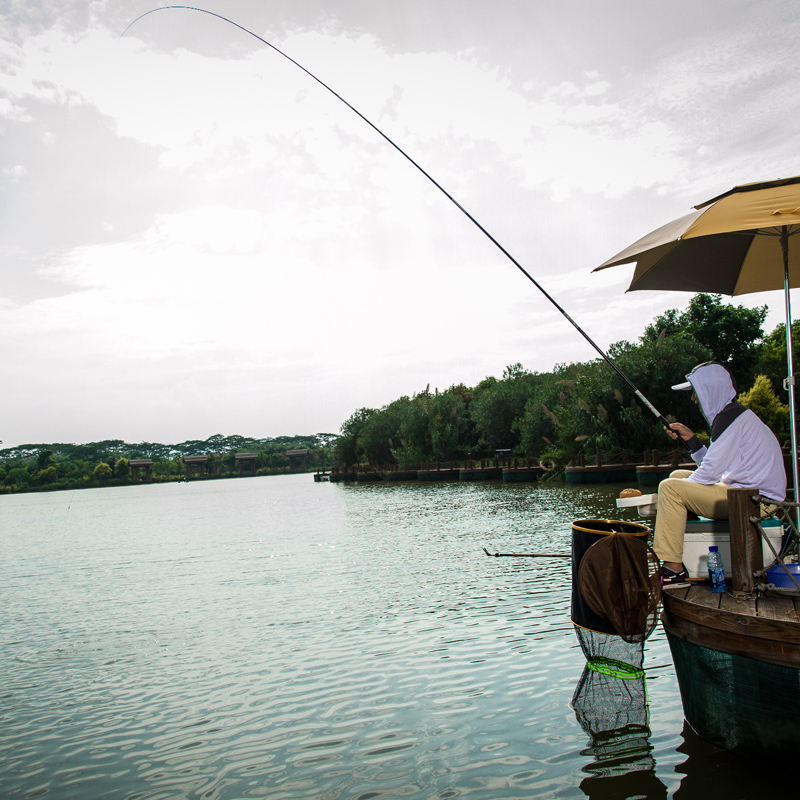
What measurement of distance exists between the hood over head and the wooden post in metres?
0.66

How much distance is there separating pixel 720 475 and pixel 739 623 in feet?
3.42

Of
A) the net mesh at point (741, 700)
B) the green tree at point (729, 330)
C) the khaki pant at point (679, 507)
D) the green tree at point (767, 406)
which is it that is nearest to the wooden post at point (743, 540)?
the khaki pant at point (679, 507)

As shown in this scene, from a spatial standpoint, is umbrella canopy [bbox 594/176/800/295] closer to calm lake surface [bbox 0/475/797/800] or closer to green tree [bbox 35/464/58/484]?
calm lake surface [bbox 0/475/797/800]

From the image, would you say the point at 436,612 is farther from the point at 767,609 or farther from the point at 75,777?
the point at 767,609

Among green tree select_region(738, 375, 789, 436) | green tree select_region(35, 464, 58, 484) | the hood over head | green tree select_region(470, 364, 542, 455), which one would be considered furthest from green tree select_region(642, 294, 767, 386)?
green tree select_region(35, 464, 58, 484)

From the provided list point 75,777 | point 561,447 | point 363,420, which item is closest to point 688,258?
point 75,777

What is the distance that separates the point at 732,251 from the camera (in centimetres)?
543

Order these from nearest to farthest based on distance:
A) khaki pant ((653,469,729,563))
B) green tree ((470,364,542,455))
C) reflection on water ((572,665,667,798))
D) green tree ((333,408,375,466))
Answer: reflection on water ((572,665,667,798)) → khaki pant ((653,469,729,563)) → green tree ((470,364,542,455)) → green tree ((333,408,375,466))

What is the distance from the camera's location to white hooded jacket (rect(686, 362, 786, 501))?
13.5 feet

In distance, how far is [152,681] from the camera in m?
6.71

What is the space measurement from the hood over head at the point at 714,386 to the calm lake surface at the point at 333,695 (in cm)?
206

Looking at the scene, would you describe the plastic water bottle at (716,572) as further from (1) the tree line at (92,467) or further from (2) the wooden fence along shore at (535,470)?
(1) the tree line at (92,467)

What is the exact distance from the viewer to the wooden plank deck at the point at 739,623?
3.31 meters

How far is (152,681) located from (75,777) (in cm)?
215
